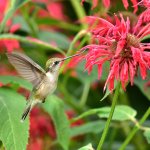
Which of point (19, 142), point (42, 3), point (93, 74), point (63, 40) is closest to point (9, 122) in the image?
point (19, 142)

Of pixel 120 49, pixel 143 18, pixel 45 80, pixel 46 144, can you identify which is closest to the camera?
pixel 120 49

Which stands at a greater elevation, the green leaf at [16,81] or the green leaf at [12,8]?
the green leaf at [12,8]

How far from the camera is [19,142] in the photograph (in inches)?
50.3

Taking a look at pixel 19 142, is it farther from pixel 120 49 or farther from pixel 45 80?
pixel 120 49

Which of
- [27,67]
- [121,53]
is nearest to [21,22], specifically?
[27,67]

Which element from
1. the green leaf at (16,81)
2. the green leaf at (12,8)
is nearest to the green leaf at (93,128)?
the green leaf at (16,81)

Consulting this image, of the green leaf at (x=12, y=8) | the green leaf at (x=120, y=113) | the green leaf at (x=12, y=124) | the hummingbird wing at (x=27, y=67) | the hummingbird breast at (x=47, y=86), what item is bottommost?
the green leaf at (x=120, y=113)

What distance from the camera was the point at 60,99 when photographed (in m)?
1.59

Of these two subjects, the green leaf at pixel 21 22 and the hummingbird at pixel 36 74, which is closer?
the hummingbird at pixel 36 74

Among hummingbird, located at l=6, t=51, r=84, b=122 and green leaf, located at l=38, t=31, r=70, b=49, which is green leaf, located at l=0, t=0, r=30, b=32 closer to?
hummingbird, located at l=6, t=51, r=84, b=122

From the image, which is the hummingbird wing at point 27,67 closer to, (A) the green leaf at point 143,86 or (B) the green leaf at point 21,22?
(A) the green leaf at point 143,86

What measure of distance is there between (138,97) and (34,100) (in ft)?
2.60

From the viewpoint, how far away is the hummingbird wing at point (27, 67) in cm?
128

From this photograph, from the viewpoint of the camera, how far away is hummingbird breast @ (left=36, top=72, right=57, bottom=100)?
4.40ft
